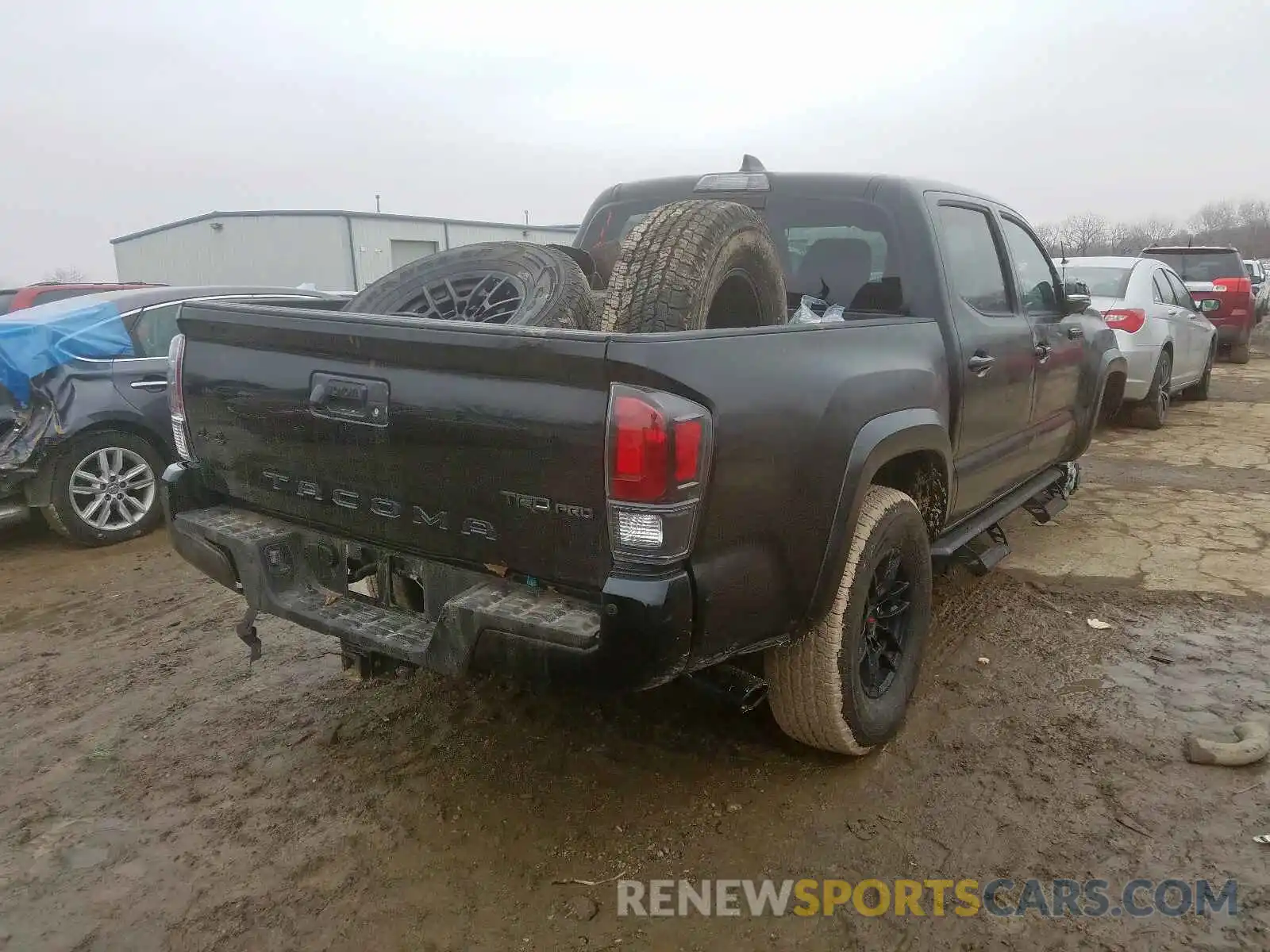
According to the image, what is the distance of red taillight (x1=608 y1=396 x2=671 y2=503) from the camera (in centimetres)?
195

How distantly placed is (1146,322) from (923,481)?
19.9 feet

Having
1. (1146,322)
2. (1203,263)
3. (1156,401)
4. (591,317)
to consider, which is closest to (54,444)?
(591,317)

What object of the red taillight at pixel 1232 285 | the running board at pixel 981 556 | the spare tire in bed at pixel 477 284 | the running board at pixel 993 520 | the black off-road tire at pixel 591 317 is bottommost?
the running board at pixel 981 556

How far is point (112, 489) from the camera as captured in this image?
5324mm

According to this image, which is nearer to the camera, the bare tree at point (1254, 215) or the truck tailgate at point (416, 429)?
the truck tailgate at point (416, 429)

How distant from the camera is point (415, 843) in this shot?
2.47m

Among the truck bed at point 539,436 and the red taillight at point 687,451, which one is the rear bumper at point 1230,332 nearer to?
the truck bed at point 539,436

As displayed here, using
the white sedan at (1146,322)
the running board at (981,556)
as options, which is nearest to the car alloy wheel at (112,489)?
the running board at (981,556)

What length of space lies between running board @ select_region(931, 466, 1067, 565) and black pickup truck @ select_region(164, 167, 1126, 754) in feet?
0.12

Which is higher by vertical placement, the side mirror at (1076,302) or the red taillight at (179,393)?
the side mirror at (1076,302)

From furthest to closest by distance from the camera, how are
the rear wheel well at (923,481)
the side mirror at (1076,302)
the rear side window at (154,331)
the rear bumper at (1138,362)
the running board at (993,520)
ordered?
the rear bumper at (1138,362)
the rear side window at (154,331)
the side mirror at (1076,302)
the running board at (993,520)
the rear wheel well at (923,481)

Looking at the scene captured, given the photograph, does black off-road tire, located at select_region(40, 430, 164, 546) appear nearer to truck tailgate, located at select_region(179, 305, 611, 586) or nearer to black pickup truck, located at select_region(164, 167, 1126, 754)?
black pickup truck, located at select_region(164, 167, 1126, 754)

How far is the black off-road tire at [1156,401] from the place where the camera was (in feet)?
27.0

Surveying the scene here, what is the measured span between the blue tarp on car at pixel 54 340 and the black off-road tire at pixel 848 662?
15.6 ft
